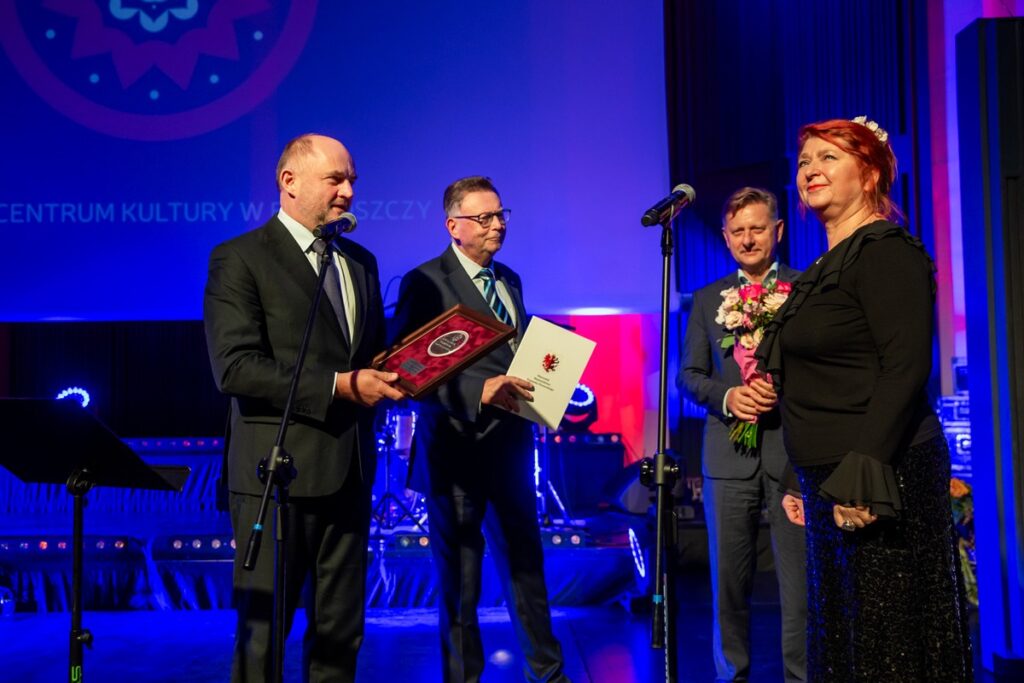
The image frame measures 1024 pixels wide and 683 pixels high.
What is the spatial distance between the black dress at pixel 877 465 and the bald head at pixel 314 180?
136 cm

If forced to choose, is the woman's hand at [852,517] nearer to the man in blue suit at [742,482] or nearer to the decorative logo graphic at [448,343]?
the man in blue suit at [742,482]

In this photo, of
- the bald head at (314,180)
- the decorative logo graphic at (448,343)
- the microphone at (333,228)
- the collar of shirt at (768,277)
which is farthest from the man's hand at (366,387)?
the collar of shirt at (768,277)

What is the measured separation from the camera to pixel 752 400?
3145 millimetres

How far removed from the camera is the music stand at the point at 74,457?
2.46m

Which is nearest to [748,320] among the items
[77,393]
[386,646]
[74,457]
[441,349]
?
[441,349]

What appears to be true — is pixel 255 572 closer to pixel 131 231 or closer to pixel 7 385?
pixel 131 231

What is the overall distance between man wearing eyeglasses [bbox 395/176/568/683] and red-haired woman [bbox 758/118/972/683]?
3.97ft

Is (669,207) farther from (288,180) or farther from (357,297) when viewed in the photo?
(288,180)

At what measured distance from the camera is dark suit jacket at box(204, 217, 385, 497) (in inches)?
A: 105

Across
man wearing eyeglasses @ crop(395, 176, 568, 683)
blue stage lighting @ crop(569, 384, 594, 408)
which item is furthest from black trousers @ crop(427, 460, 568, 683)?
blue stage lighting @ crop(569, 384, 594, 408)

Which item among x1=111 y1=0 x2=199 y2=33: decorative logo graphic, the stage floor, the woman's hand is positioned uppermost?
x1=111 y1=0 x2=199 y2=33: decorative logo graphic

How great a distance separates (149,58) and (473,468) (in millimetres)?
3554

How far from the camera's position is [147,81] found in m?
5.62

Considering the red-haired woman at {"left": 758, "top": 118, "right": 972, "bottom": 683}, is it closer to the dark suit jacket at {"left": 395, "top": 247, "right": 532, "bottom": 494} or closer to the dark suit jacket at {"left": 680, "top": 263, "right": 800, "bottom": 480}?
the dark suit jacket at {"left": 680, "top": 263, "right": 800, "bottom": 480}
